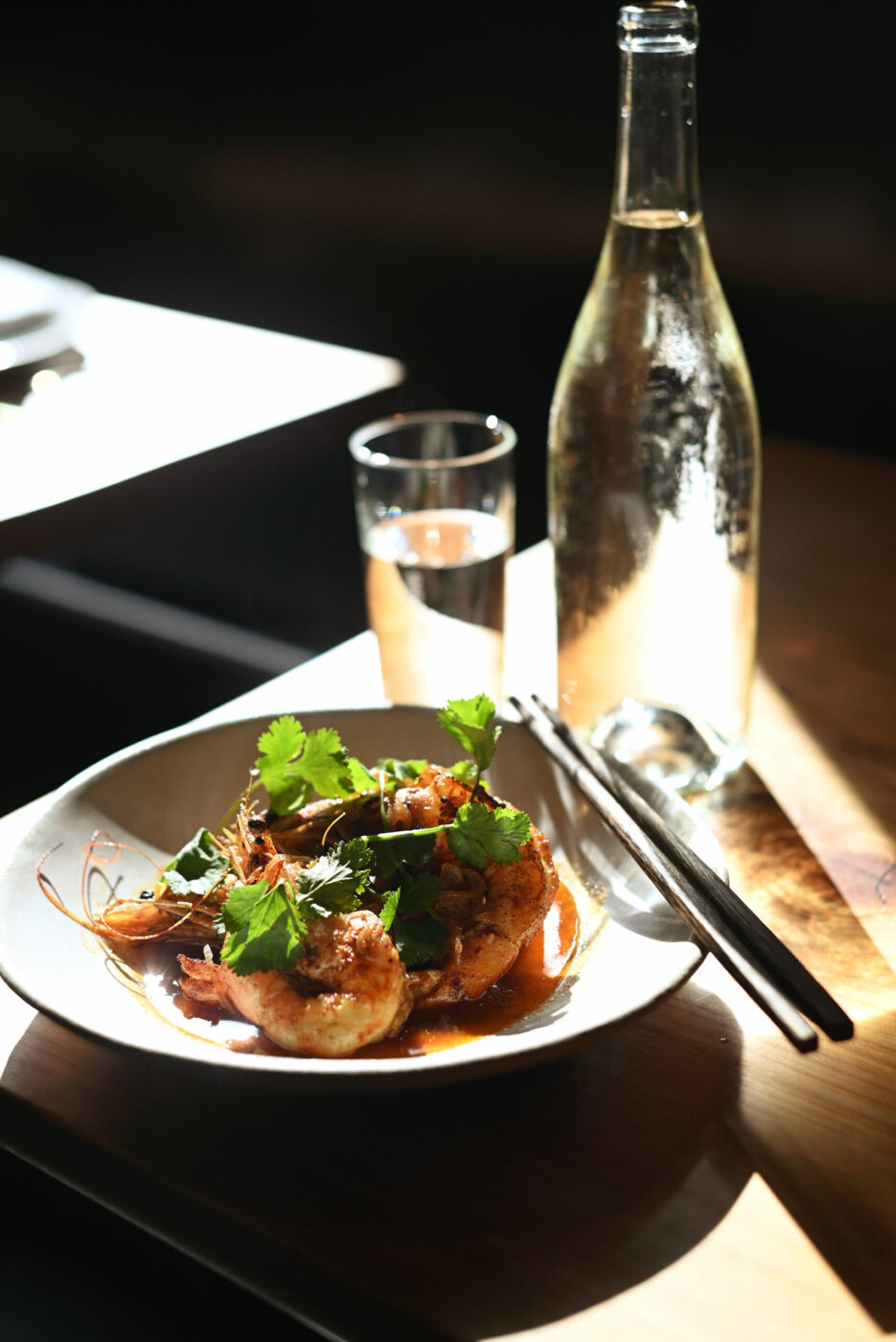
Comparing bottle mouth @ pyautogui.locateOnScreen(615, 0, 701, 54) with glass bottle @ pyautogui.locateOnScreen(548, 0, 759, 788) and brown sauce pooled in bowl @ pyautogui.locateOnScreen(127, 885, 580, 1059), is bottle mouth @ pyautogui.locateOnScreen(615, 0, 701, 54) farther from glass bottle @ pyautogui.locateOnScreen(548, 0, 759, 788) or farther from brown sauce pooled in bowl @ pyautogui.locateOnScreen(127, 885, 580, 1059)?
brown sauce pooled in bowl @ pyautogui.locateOnScreen(127, 885, 580, 1059)

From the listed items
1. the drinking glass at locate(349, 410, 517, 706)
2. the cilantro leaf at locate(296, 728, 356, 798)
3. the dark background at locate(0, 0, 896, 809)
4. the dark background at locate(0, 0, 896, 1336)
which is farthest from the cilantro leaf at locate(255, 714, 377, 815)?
the dark background at locate(0, 0, 896, 1336)

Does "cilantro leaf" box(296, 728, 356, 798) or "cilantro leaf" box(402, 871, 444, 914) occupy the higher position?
"cilantro leaf" box(296, 728, 356, 798)

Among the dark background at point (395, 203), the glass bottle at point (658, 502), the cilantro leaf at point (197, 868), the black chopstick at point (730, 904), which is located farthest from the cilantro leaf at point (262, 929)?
the dark background at point (395, 203)

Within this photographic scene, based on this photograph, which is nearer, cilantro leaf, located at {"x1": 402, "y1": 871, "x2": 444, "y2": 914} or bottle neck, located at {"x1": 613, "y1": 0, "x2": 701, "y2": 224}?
cilantro leaf, located at {"x1": 402, "y1": 871, "x2": 444, "y2": 914}

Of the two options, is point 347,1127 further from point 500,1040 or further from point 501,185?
point 501,185

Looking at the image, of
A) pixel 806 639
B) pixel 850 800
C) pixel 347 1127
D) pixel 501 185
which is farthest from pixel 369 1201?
pixel 501 185

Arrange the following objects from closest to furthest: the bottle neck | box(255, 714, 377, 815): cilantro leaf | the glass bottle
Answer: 1. box(255, 714, 377, 815): cilantro leaf
2. the bottle neck
3. the glass bottle
